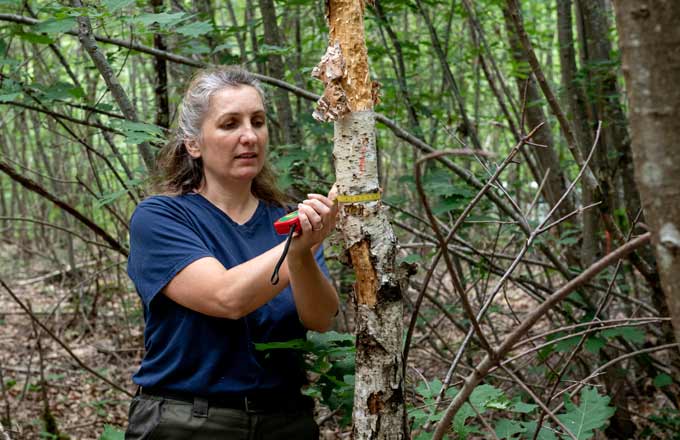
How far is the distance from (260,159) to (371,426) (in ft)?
3.47

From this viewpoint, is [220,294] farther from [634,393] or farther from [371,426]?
[634,393]

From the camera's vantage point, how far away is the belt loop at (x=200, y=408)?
2.19m

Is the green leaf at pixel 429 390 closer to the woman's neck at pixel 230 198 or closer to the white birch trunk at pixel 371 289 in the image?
the white birch trunk at pixel 371 289

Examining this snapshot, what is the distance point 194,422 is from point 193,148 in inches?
38.6

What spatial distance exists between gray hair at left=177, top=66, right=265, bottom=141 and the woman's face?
26 mm

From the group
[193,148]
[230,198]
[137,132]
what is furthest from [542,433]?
[137,132]

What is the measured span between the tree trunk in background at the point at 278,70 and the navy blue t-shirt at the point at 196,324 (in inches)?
104

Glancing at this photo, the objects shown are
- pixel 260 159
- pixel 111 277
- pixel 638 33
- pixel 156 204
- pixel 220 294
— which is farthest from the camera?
pixel 111 277

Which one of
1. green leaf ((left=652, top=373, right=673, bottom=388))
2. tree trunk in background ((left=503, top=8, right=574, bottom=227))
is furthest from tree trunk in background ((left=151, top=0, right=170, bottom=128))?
green leaf ((left=652, top=373, right=673, bottom=388))

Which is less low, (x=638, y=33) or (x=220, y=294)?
(x=638, y=33)

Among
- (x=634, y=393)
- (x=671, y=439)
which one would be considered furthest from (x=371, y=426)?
(x=634, y=393)

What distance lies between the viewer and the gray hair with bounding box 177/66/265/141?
2.48 meters

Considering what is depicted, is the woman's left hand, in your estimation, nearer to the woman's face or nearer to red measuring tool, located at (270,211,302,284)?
red measuring tool, located at (270,211,302,284)

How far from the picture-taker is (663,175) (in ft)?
2.83
